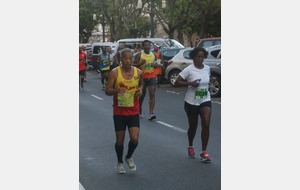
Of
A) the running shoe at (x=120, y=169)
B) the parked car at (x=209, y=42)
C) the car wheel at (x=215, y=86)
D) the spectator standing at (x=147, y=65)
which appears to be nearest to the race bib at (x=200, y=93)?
the running shoe at (x=120, y=169)

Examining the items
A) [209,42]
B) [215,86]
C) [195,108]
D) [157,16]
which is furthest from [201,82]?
[157,16]

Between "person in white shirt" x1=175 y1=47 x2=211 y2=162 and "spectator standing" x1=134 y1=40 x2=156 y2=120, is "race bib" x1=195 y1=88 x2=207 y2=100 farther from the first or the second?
"spectator standing" x1=134 y1=40 x2=156 y2=120

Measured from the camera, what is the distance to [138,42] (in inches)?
928

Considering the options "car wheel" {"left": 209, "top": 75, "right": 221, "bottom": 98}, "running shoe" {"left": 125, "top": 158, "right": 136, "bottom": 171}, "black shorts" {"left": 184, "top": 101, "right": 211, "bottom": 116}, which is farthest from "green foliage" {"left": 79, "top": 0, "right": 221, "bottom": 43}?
"running shoe" {"left": 125, "top": 158, "right": 136, "bottom": 171}

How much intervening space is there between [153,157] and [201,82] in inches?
47.8

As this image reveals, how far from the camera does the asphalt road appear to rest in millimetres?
5953

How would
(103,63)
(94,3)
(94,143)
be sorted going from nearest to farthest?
(94,143), (103,63), (94,3)

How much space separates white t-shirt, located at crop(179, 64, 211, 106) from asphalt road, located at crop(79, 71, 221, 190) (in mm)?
764

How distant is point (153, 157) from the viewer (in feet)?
24.1

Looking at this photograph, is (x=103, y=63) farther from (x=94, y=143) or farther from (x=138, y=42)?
(x=94, y=143)

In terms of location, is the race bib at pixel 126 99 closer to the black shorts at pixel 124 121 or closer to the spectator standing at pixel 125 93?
the spectator standing at pixel 125 93
